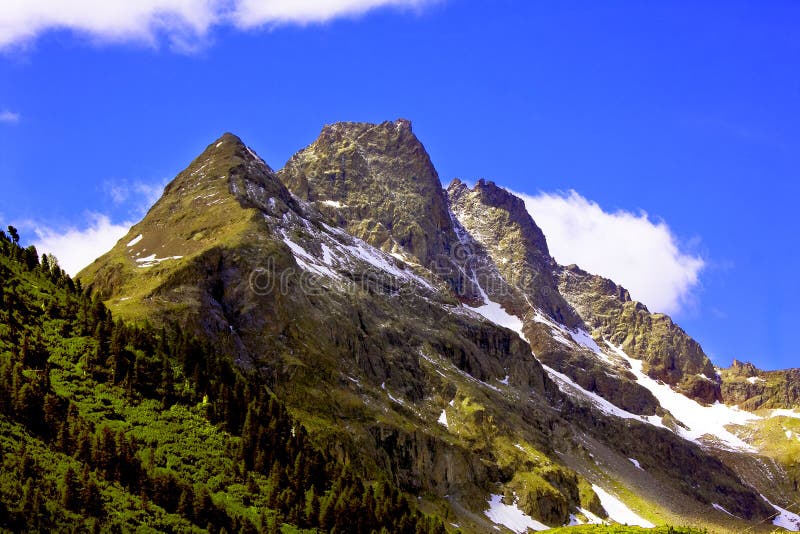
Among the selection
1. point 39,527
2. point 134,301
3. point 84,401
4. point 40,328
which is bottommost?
point 39,527

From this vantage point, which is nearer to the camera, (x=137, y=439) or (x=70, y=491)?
(x=70, y=491)

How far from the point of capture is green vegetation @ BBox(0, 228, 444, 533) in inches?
3415

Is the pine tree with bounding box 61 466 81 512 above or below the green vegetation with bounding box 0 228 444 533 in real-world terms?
below

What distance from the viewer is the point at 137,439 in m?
103

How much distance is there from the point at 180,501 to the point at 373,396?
10668 cm

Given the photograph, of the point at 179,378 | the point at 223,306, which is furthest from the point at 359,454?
the point at 179,378

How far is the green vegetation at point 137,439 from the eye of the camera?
8675 cm

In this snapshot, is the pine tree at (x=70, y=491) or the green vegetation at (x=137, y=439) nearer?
the pine tree at (x=70, y=491)

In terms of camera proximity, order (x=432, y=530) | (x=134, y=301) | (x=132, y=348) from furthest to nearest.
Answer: (x=134, y=301) < (x=132, y=348) < (x=432, y=530)

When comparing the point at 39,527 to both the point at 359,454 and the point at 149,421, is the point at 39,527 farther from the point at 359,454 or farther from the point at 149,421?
the point at 359,454

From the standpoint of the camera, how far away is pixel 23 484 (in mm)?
81625

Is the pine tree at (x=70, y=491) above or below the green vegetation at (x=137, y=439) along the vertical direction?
below

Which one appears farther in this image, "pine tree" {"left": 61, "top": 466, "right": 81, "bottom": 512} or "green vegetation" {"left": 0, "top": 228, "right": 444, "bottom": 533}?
"green vegetation" {"left": 0, "top": 228, "right": 444, "bottom": 533}

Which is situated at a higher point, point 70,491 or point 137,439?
point 137,439
